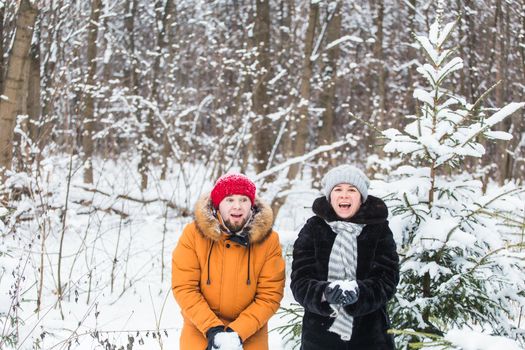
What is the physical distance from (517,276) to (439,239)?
610 millimetres

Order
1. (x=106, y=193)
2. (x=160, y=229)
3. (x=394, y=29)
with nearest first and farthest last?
(x=106, y=193)
(x=160, y=229)
(x=394, y=29)

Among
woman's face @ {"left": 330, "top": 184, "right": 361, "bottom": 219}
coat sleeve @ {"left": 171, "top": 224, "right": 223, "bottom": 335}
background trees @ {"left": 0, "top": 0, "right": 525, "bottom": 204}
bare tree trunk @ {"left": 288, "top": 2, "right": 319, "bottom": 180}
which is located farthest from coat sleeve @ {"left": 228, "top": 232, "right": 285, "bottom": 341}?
bare tree trunk @ {"left": 288, "top": 2, "right": 319, "bottom": 180}

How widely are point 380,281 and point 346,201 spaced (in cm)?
45

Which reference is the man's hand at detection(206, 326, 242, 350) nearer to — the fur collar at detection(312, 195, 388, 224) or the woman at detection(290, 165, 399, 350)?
the woman at detection(290, 165, 399, 350)

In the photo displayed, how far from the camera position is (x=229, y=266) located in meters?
2.83

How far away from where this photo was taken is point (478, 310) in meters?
3.22

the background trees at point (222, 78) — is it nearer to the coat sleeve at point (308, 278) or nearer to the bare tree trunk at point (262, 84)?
the bare tree trunk at point (262, 84)

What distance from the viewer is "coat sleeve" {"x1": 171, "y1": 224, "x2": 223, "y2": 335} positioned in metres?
2.71

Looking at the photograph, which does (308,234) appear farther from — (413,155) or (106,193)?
(106,193)

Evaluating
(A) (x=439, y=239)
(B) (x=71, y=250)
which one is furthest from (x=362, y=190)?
(B) (x=71, y=250)

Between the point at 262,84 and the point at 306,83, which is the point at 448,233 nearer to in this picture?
the point at 262,84

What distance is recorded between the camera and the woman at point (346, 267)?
2516mm

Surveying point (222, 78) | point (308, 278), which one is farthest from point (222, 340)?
point (222, 78)

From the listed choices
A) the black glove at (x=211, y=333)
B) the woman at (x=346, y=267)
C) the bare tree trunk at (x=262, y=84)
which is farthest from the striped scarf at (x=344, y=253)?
the bare tree trunk at (x=262, y=84)
